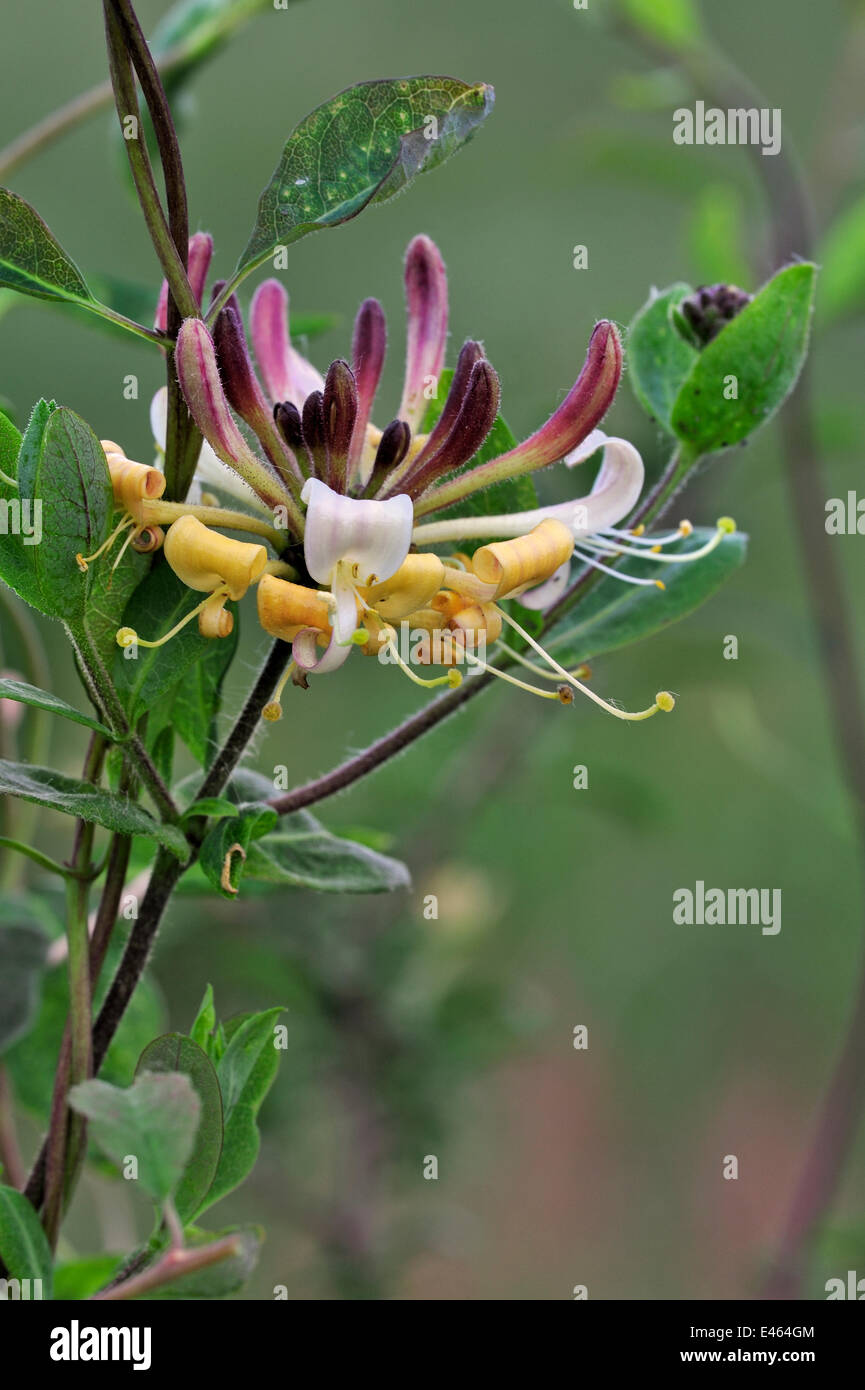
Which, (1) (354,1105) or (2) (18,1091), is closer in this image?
(2) (18,1091)

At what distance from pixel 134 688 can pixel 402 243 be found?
7.09 feet

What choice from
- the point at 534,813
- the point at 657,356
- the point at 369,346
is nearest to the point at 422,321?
the point at 369,346

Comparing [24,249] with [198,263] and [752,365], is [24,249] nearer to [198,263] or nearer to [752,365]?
[198,263]

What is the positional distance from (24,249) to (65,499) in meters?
0.08

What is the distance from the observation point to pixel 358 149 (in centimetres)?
38

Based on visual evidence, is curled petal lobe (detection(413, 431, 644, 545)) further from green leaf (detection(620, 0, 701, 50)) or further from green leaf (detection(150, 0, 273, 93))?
green leaf (detection(620, 0, 701, 50))

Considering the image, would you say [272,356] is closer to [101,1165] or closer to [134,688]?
[134,688]

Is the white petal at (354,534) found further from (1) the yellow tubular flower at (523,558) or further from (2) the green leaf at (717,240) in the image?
(2) the green leaf at (717,240)

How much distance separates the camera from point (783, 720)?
239 centimetres

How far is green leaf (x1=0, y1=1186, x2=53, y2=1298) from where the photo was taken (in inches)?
14.6

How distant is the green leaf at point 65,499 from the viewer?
1.14 ft

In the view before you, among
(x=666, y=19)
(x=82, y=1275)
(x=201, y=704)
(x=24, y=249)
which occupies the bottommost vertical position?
(x=82, y=1275)

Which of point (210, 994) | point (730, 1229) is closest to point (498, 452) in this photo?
point (210, 994)

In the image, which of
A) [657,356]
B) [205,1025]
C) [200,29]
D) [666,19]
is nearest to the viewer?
[205,1025]
